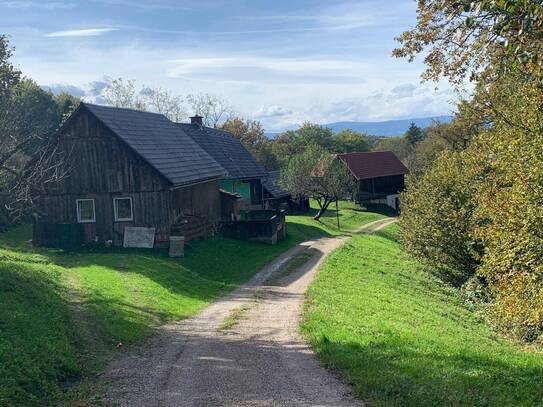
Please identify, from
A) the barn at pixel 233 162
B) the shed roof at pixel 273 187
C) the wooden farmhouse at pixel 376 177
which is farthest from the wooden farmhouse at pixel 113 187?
the wooden farmhouse at pixel 376 177

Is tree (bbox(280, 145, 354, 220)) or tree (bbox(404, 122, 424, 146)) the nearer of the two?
tree (bbox(280, 145, 354, 220))

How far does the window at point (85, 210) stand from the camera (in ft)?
92.7

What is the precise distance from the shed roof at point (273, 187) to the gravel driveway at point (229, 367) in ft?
102

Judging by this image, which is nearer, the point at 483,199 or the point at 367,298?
the point at 483,199

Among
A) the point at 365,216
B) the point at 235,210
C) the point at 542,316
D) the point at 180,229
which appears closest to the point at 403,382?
the point at 542,316

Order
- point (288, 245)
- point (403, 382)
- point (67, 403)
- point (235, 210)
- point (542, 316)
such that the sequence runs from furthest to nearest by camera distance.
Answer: point (235, 210)
point (288, 245)
point (542, 316)
point (403, 382)
point (67, 403)

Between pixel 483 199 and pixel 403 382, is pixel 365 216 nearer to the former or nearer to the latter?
pixel 483 199

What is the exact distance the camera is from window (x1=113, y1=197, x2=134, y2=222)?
27.7m

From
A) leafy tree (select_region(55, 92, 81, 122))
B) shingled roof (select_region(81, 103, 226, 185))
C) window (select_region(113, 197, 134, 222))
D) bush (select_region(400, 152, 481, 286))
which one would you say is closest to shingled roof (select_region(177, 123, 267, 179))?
shingled roof (select_region(81, 103, 226, 185))

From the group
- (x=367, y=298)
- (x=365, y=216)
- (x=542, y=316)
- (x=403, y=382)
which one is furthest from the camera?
(x=365, y=216)

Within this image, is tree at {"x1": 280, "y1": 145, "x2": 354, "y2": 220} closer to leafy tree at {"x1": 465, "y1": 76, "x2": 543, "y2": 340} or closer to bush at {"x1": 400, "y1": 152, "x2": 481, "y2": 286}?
bush at {"x1": 400, "y1": 152, "x2": 481, "y2": 286}

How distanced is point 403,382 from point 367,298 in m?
10.4

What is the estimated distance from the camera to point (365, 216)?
57.2 m

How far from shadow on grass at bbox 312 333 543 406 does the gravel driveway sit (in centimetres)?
45
